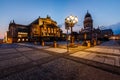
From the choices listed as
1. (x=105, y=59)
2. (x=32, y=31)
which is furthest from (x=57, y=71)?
(x=32, y=31)

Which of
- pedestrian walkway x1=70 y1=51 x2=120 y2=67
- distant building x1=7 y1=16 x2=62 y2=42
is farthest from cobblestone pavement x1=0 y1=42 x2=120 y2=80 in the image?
distant building x1=7 y1=16 x2=62 y2=42

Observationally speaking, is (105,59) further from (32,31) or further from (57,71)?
(32,31)

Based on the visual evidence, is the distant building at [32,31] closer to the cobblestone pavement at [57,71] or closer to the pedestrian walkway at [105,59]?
the pedestrian walkway at [105,59]

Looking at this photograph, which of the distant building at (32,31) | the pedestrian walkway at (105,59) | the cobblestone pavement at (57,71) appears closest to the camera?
the cobblestone pavement at (57,71)

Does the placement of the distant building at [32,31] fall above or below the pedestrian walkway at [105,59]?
above

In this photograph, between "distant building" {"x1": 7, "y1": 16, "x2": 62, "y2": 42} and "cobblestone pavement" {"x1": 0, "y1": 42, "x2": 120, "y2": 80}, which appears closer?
"cobblestone pavement" {"x1": 0, "y1": 42, "x2": 120, "y2": 80}

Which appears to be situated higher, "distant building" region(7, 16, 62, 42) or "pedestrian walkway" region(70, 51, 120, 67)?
"distant building" region(7, 16, 62, 42)

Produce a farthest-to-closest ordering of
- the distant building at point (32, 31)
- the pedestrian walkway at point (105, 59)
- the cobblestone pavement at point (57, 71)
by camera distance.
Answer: the distant building at point (32, 31) → the pedestrian walkway at point (105, 59) → the cobblestone pavement at point (57, 71)

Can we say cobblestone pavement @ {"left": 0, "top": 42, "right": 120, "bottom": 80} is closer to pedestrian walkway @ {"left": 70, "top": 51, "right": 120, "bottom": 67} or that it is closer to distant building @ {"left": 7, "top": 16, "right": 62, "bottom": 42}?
pedestrian walkway @ {"left": 70, "top": 51, "right": 120, "bottom": 67}

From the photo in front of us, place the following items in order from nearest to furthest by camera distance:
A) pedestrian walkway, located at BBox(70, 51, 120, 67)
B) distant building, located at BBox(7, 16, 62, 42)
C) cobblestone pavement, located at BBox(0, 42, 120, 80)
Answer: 1. cobblestone pavement, located at BBox(0, 42, 120, 80)
2. pedestrian walkway, located at BBox(70, 51, 120, 67)
3. distant building, located at BBox(7, 16, 62, 42)

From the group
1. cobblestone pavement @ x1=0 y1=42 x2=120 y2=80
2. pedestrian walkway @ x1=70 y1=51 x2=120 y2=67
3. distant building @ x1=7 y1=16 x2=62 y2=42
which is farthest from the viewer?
distant building @ x1=7 y1=16 x2=62 y2=42

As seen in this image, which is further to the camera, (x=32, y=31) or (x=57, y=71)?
(x=32, y=31)

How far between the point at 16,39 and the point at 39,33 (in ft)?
41.3

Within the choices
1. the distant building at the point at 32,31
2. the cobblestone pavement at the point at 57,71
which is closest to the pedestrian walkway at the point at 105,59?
the cobblestone pavement at the point at 57,71
